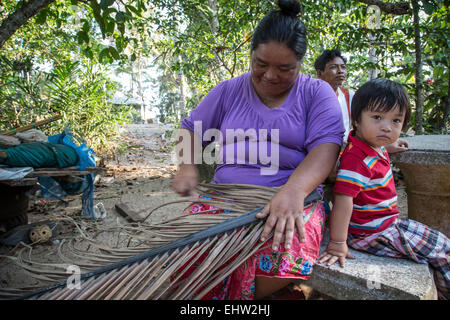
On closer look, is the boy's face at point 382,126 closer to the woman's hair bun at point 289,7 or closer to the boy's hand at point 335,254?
the boy's hand at point 335,254

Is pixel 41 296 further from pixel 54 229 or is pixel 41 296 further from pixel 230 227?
pixel 54 229

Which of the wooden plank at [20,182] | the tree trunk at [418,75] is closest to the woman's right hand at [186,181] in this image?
the wooden plank at [20,182]

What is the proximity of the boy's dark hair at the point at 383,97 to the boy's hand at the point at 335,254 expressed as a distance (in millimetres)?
647

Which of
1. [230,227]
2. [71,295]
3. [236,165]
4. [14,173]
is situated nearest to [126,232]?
[71,295]

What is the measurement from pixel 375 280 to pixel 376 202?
1.20ft

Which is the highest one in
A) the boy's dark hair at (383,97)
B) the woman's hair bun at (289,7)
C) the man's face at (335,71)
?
the man's face at (335,71)

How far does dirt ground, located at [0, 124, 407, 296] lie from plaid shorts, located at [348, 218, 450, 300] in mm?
1738

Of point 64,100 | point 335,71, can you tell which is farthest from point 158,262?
point 64,100

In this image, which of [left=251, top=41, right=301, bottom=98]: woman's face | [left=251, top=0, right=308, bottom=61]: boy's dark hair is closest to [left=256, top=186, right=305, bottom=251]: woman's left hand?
[left=251, top=41, right=301, bottom=98]: woman's face

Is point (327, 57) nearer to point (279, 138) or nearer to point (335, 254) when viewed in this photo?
point (279, 138)

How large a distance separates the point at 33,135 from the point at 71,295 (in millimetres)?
3565

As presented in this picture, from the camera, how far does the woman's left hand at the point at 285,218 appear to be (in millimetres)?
1025

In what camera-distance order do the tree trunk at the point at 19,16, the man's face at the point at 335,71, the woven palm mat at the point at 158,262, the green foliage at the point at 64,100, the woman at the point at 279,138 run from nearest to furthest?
the woven palm mat at the point at 158,262 → the woman at the point at 279,138 → the tree trunk at the point at 19,16 → the man's face at the point at 335,71 → the green foliage at the point at 64,100

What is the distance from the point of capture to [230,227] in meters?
1.14
